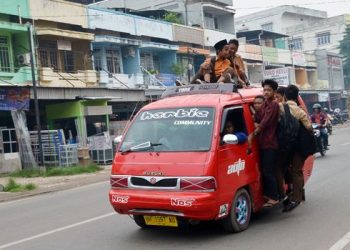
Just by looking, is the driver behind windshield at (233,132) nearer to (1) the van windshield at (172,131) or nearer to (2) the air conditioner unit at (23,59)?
(1) the van windshield at (172,131)

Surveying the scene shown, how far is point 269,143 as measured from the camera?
6844mm

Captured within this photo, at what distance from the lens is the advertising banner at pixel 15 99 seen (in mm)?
20188

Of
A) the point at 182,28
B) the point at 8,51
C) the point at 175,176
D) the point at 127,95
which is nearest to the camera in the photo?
the point at 175,176

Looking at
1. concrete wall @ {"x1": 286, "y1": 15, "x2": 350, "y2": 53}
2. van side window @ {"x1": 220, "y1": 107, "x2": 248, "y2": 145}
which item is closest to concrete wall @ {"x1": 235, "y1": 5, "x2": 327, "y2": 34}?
concrete wall @ {"x1": 286, "y1": 15, "x2": 350, "y2": 53}

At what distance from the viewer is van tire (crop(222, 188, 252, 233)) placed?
6203 millimetres

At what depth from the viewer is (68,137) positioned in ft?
79.6

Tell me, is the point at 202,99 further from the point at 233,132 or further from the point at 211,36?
the point at 211,36

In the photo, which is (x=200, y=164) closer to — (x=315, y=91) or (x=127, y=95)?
(x=127, y=95)

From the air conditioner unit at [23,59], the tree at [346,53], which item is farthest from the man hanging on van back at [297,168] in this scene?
the tree at [346,53]

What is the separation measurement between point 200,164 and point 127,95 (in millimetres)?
20662

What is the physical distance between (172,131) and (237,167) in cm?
92

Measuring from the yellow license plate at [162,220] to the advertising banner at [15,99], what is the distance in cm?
1536

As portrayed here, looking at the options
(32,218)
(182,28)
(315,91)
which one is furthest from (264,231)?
(315,91)

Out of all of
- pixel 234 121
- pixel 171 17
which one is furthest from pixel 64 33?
pixel 234 121
